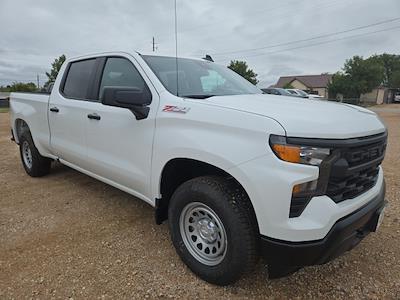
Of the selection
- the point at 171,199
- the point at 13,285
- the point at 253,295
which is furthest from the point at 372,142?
the point at 13,285

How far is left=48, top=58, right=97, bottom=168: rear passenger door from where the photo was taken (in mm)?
3859

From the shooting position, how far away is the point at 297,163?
2068 mm

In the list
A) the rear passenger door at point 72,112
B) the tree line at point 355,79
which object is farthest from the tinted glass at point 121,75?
the tree line at point 355,79

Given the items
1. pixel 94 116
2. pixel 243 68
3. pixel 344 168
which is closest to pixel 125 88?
pixel 94 116

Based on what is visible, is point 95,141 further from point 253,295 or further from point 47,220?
point 253,295

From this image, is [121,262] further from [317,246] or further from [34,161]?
[34,161]

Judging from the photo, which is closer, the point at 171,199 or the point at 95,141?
the point at 171,199

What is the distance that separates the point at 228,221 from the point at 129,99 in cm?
125

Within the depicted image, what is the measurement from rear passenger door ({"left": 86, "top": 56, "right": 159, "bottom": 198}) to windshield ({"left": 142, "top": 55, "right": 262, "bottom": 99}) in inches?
7.0

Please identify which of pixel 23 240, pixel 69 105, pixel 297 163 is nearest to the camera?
pixel 297 163

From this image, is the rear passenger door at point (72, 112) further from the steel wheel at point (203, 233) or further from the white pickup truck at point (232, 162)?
the steel wheel at point (203, 233)

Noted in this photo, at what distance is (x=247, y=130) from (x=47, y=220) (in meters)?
2.71

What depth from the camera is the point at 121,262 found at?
2.97 meters

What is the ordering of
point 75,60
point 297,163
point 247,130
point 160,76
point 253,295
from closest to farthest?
point 297,163, point 247,130, point 253,295, point 160,76, point 75,60
